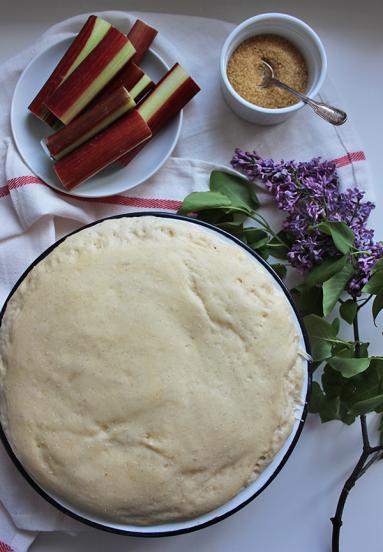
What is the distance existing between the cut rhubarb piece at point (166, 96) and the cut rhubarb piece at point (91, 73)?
91 mm

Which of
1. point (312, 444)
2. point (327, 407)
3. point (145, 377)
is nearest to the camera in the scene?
point (145, 377)

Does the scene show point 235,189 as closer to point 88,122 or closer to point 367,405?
point 88,122

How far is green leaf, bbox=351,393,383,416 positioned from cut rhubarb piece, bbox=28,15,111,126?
88cm

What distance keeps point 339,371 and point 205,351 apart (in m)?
0.31

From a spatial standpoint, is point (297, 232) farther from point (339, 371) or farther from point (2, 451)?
point (2, 451)

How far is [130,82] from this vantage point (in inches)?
49.8

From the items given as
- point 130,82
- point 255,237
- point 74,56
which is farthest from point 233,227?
point 74,56

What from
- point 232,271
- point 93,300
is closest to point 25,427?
point 93,300

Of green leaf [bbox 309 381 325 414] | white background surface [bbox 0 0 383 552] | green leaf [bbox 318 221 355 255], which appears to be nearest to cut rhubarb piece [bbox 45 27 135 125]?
white background surface [bbox 0 0 383 552]

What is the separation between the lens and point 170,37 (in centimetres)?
135

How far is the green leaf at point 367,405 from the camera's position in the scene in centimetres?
107

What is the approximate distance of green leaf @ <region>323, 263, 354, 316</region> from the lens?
3.79 feet

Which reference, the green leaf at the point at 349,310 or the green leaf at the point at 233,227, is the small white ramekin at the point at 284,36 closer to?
the green leaf at the point at 233,227

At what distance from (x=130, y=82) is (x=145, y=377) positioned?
67 centimetres
